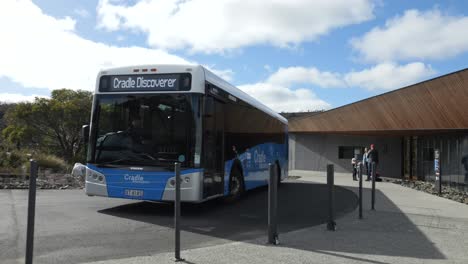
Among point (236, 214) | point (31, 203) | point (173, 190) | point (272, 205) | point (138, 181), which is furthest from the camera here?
point (236, 214)

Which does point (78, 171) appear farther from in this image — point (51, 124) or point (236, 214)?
point (51, 124)

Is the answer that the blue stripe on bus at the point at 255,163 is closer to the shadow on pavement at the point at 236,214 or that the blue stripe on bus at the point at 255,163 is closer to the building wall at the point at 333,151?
the shadow on pavement at the point at 236,214

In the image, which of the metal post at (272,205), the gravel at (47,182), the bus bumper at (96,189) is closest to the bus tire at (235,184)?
the bus bumper at (96,189)

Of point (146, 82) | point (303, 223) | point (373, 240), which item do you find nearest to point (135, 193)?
point (146, 82)

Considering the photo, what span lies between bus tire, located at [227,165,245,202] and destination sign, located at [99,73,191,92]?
2.99 m

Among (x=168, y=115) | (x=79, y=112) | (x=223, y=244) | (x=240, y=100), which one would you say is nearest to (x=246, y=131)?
(x=240, y=100)

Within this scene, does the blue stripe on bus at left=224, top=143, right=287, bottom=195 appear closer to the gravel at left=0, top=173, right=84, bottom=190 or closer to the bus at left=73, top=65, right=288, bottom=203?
the bus at left=73, top=65, right=288, bottom=203

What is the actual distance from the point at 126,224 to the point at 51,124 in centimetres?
2957

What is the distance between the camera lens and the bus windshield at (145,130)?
9211mm

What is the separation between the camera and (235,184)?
11891mm

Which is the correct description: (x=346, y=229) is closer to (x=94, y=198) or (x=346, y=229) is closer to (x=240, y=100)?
(x=240, y=100)

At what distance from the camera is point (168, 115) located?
9383 millimetres

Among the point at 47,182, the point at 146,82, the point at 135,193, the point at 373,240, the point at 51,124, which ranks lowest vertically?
the point at 373,240

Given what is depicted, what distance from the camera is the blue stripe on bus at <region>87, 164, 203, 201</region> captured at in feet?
30.1
